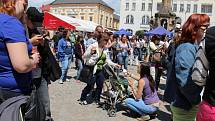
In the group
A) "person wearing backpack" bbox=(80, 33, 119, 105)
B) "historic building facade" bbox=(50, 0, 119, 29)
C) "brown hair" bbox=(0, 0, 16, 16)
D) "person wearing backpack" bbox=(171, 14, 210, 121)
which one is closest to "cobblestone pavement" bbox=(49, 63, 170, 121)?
"person wearing backpack" bbox=(80, 33, 119, 105)

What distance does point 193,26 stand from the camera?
14.0ft

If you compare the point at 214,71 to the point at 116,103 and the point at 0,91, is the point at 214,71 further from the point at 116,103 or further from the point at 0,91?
the point at 116,103

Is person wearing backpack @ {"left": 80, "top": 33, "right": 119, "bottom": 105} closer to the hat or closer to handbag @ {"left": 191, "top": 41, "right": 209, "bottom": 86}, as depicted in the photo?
the hat

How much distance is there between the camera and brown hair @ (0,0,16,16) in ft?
10.6

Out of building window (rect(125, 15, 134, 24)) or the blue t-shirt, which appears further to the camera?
building window (rect(125, 15, 134, 24))

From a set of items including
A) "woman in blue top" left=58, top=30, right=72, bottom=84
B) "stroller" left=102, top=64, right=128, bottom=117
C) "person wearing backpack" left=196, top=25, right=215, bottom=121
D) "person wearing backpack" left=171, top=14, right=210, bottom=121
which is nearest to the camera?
"person wearing backpack" left=196, top=25, right=215, bottom=121

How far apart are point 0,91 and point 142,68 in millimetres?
5457

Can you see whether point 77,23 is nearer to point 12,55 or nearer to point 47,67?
point 47,67

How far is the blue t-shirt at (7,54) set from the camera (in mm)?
3041

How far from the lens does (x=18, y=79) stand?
3.17 m

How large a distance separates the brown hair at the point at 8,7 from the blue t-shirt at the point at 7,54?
0.37 feet

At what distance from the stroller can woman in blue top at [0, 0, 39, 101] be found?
5432 mm

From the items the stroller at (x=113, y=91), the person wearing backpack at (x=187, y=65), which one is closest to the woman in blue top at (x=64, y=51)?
the stroller at (x=113, y=91)

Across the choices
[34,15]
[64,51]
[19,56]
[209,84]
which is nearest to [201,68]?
[209,84]
